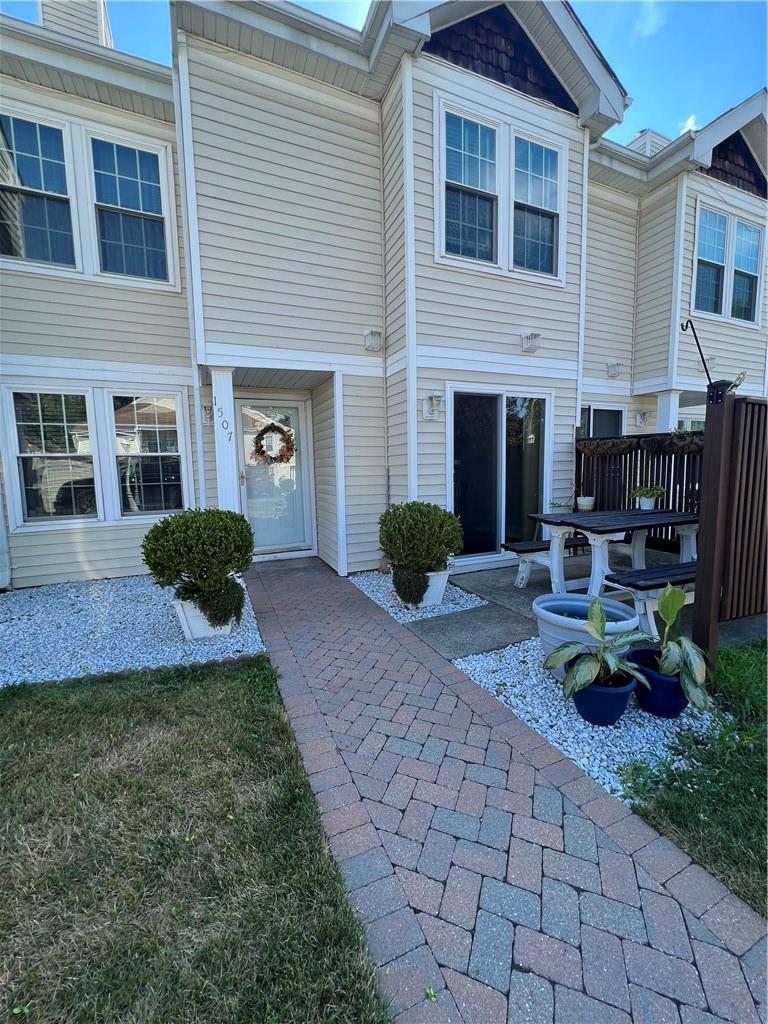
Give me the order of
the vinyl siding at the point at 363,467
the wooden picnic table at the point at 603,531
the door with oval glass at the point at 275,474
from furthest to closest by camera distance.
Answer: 1. the door with oval glass at the point at 275,474
2. the vinyl siding at the point at 363,467
3. the wooden picnic table at the point at 603,531

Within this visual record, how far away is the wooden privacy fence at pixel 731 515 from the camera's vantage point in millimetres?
2826

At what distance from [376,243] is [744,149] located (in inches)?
279

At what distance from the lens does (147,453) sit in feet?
19.1

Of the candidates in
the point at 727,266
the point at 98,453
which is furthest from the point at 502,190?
the point at 98,453

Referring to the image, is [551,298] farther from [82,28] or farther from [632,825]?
[82,28]

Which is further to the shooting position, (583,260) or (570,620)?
(583,260)

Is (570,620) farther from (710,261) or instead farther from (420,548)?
(710,261)

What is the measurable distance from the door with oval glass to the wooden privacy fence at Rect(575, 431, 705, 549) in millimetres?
3932

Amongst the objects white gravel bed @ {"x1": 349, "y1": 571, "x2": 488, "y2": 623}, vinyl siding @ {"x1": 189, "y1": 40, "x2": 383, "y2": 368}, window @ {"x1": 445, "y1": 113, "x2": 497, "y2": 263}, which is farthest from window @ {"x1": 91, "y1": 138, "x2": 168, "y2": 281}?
white gravel bed @ {"x1": 349, "y1": 571, "x2": 488, "y2": 623}

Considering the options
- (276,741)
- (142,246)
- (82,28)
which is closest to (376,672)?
(276,741)

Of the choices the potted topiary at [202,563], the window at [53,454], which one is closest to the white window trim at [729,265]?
the potted topiary at [202,563]

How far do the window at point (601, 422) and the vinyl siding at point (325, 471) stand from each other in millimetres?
4443

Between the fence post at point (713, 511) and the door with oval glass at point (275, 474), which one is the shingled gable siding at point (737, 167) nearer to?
the fence post at point (713, 511)

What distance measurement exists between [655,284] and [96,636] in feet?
30.7
